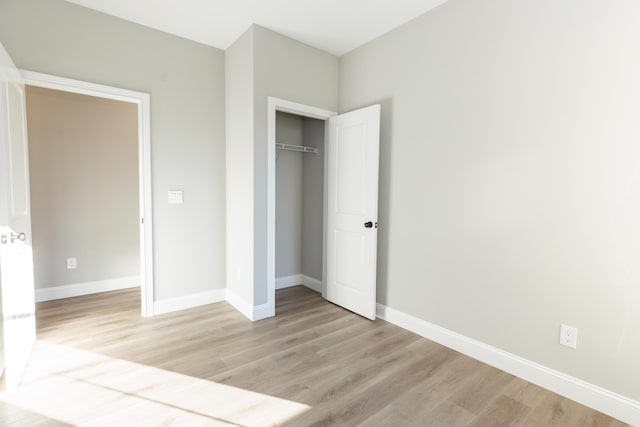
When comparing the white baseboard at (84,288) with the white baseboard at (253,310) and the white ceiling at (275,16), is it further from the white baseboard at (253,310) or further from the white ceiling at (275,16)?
the white ceiling at (275,16)

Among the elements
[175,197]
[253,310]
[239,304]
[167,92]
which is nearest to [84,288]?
[175,197]

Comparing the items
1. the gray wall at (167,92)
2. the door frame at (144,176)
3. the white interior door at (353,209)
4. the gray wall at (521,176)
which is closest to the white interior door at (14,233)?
the gray wall at (167,92)

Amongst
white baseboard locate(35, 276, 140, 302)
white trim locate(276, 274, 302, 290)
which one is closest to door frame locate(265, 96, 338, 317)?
white trim locate(276, 274, 302, 290)

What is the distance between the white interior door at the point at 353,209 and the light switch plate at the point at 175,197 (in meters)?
1.59

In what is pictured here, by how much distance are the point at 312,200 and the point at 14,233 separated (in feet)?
9.11

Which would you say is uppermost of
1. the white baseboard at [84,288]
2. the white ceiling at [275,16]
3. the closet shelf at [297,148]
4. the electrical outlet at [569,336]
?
the white ceiling at [275,16]

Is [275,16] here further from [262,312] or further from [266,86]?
[262,312]

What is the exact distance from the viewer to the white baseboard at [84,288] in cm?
333

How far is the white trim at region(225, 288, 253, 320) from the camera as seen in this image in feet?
9.84

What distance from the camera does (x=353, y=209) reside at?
10.3ft

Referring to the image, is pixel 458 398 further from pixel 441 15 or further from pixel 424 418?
pixel 441 15

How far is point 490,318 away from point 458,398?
68 centimetres

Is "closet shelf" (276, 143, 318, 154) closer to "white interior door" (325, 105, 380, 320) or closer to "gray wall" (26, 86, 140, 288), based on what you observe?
"white interior door" (325, 105, 380, 320)

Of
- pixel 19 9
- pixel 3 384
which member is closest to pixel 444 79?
pixel 19 9
